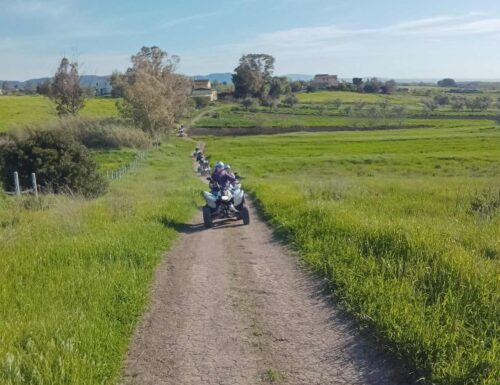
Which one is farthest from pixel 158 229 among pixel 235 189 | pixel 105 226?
pixel 235 189

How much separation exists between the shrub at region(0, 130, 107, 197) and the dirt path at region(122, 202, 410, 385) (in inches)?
Answer: 499

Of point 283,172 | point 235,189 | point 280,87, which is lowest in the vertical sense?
point 283,172

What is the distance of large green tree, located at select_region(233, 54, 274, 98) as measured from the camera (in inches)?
5408

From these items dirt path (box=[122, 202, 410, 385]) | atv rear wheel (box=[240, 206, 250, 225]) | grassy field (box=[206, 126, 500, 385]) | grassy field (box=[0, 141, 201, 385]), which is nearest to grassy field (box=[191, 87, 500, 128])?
grassy field (box=[206, 126, 500, 385])

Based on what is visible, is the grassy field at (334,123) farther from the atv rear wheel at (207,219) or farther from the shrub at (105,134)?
the atv rear wheel at (207,219)

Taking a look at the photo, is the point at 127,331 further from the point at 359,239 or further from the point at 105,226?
the point at 105,226

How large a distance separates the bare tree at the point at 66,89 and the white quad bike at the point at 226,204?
57.4 m

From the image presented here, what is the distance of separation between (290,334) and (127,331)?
199cm

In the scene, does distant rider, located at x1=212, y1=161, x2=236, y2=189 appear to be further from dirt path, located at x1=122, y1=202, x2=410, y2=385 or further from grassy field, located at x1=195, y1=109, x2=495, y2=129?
grassy field, located at x1=195, y1=109, x2=495, y2=129

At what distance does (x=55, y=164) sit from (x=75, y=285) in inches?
568

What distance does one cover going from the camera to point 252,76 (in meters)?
138

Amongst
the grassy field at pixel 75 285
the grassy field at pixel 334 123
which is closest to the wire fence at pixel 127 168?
the grassy field at pixel 75 285

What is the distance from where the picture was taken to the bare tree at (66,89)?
65.4m

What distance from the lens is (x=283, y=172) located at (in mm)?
37688
